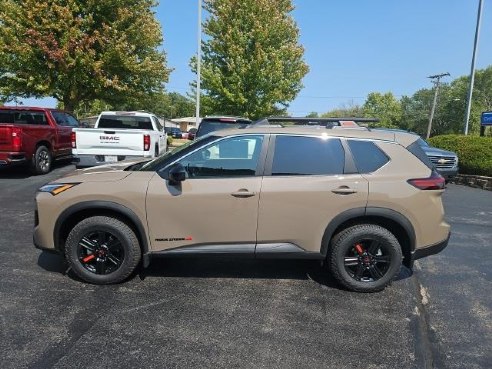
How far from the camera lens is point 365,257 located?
4445 millimetres

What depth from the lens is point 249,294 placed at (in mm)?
4332

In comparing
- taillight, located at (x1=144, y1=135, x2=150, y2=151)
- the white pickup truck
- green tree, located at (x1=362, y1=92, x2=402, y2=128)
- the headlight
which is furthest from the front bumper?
green tree, located at (x1=362, y1=92, x2=402, y2=128)

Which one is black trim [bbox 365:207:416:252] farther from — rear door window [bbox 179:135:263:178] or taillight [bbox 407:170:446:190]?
rear door window [bbox 179:135:263:178]

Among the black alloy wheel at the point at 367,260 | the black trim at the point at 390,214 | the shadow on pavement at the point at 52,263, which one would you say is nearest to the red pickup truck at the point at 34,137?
the shadow on pavement at the point at 52,263

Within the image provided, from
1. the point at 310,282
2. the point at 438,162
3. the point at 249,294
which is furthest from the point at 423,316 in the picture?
the point at 438,162

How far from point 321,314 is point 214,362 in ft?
4.04

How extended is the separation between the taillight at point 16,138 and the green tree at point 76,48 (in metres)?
7.96

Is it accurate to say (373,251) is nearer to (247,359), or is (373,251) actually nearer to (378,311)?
(378,311)

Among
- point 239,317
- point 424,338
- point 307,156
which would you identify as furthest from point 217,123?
point 424,338

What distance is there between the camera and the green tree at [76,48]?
679 inches

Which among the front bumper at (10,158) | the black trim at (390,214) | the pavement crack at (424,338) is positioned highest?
the black trim at (390,214)

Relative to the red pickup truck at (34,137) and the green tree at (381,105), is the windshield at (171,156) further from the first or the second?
the green tree at (381,105)

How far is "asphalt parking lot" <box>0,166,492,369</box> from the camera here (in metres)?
3.19

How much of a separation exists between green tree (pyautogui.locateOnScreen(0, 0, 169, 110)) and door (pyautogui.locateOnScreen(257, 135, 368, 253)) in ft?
51.3
